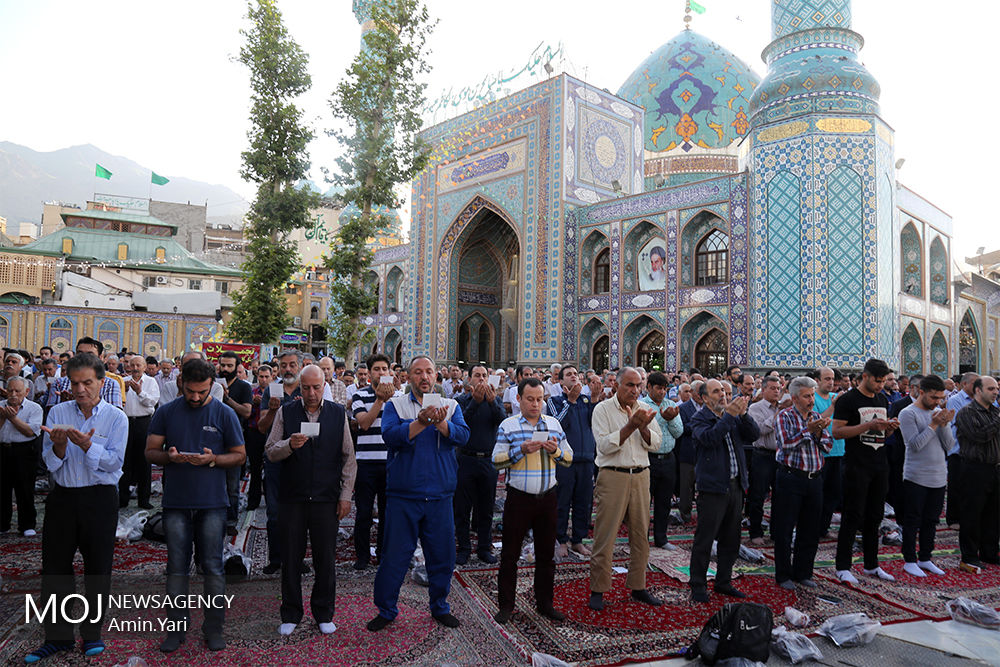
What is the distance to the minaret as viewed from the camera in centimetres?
1509

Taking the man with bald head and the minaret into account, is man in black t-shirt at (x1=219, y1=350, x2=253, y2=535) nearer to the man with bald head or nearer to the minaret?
the man with bald head

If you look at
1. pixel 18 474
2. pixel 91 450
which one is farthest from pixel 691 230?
pixel 91 450

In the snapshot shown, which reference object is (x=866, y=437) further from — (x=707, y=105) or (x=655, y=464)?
(x=707, y=105)

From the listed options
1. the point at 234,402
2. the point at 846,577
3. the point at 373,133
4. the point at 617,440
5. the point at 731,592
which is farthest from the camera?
the point at 373,133

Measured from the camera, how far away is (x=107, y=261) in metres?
34.4

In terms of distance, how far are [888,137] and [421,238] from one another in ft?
51.4

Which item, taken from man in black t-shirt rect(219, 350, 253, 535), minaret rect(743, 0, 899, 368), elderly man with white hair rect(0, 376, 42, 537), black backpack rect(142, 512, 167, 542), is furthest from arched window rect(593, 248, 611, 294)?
elderly man with white hair rect(0, 376, 42, 537)

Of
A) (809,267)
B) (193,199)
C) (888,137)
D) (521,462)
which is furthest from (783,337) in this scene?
(193,199)

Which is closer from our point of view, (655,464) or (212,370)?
(212,370)

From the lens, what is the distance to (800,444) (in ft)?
16.2

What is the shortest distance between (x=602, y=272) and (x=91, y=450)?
18.1 meters

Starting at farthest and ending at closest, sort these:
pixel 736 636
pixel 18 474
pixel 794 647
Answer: pixel 18 474
pixel 794 647
pixel 736 636

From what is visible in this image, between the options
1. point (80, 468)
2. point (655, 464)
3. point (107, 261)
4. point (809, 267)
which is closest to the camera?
point (80, 468)

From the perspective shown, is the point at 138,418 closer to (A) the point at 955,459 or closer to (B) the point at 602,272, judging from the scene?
(A) the point at 955,459
